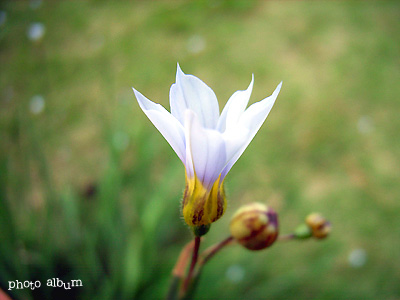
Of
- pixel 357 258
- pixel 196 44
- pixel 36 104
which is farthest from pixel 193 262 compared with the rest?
pixel 196 44

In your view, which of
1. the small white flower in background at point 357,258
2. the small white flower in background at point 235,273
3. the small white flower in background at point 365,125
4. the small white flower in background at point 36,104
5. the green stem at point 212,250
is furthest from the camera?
the small white flower in background at point 365,125

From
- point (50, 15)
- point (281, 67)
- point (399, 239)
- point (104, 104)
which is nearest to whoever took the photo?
point (399, 239)

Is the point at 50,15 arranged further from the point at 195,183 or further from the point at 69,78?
the point at 195,183

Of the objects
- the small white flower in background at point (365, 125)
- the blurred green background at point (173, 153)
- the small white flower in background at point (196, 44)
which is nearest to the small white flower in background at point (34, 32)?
the blurred green background at point (173, 153)

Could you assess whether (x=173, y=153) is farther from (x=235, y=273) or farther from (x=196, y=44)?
(x=196, y=44)

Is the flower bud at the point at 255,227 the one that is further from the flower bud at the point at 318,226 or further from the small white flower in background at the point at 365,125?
the small white flower in background at the point at 365,125

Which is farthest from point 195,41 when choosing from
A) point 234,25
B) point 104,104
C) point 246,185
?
point 246,185
